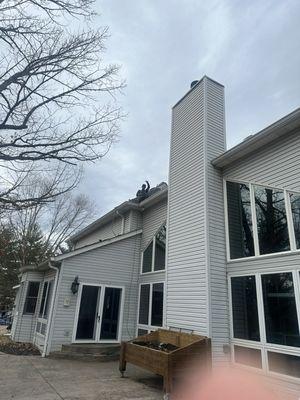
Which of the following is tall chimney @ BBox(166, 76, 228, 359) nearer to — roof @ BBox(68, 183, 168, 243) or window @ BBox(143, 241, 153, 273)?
roof @ BBox(68, 183, 168, 243)

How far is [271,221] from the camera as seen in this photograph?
21.4ft

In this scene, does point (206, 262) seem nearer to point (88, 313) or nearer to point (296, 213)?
point (296, 213)

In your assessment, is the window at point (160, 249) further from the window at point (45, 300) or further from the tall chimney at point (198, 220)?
the window at point (45, 300)

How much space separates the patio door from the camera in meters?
9.77

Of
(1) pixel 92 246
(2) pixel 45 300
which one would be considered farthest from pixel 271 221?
(2) pixel 45 300

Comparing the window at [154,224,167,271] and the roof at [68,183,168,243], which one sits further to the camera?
the roof at [68,183,168,243]

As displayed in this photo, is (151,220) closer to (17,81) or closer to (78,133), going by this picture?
(78,133)

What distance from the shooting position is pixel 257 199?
22.8 feet

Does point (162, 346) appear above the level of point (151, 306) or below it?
below

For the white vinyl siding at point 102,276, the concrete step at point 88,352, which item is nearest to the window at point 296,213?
the concrete step at point 88,352

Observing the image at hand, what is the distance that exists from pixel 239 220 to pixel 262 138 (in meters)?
2.11

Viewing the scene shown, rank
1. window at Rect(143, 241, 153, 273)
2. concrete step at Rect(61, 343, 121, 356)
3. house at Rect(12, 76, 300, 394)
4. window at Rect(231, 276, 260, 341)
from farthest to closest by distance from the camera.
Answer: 1. window at Rect(143, 241, 153, 273)
2. concrete step at Rect(61, 343, 121, 356)
3. window at Rect(231, 276, 260, 341)
4. house at Rect(12, 76, 300, 394)

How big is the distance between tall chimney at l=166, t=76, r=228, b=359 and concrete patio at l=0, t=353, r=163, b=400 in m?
1.68

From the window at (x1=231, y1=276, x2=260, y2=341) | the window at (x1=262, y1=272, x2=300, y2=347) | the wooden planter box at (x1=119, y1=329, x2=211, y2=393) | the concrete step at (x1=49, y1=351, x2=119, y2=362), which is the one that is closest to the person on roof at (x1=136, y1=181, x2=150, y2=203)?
the concrete step at (x1=49, y1=351, x2=119, y2=362)
